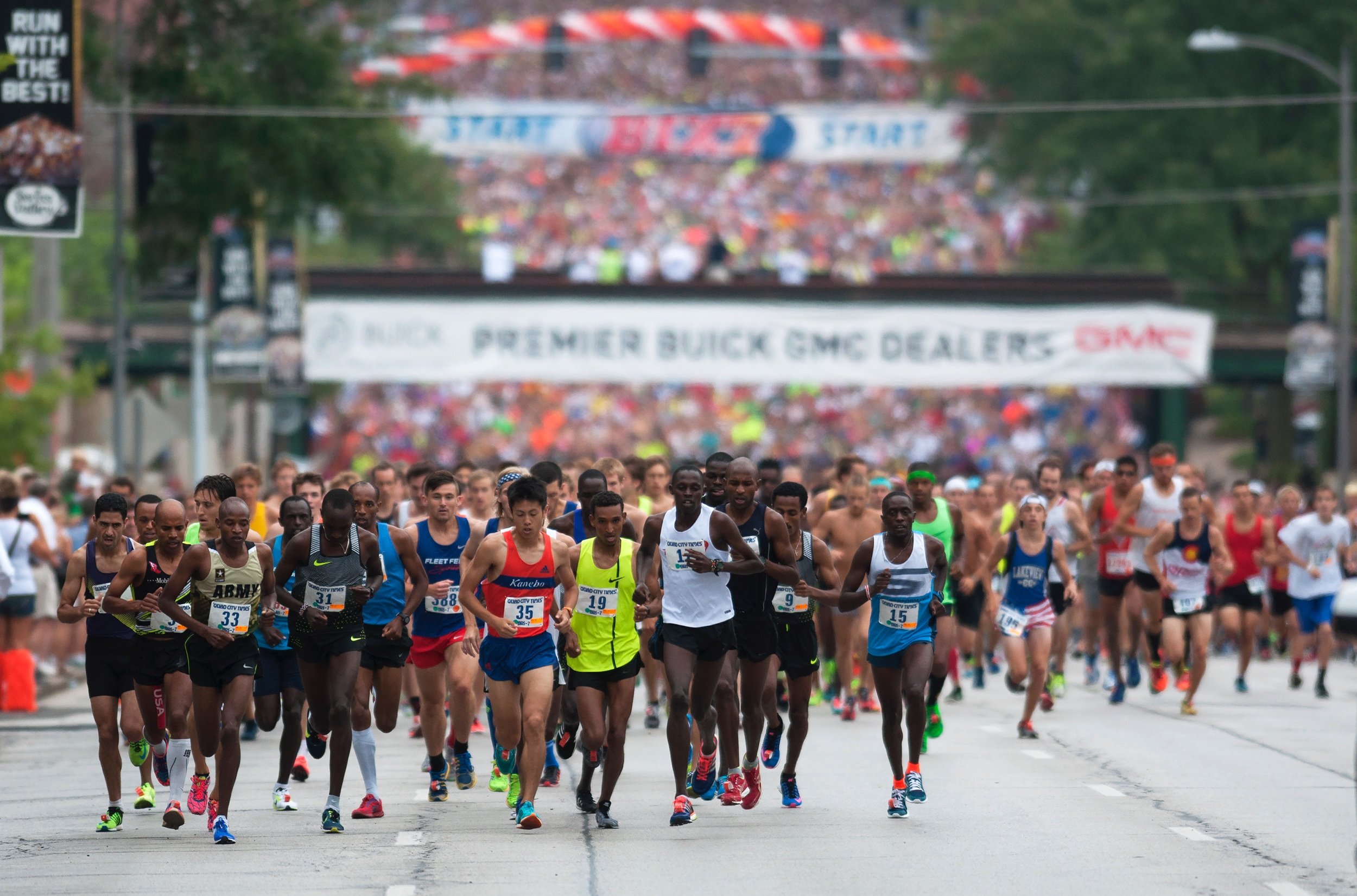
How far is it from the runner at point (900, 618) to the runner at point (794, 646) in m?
0.24

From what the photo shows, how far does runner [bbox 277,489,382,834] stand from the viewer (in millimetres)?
11773

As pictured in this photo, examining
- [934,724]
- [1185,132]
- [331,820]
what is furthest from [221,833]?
[1185,132]

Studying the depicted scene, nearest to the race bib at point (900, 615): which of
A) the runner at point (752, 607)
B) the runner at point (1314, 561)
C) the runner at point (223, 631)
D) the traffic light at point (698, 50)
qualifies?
the runner at point (752, 607)

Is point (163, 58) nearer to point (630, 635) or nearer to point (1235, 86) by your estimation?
point (630, 635)

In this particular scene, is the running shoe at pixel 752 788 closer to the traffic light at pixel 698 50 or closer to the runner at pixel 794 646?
the runner at pixel 794 646

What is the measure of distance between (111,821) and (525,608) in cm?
256

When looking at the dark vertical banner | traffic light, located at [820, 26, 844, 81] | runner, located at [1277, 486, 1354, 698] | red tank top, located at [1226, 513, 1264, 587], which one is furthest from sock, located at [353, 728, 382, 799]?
traffic light, located at [820, 26, 844, 81]

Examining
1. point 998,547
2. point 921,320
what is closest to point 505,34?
point 921,320

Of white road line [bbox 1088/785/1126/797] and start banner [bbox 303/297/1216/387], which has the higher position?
start banner [bbox 303/297/1216/387]

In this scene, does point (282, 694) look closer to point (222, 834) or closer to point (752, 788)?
point (222, 834)

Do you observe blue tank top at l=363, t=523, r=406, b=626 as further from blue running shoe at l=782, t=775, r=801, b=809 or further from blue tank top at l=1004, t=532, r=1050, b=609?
blue tank top at l=1004, t=532, r=1050, b=609

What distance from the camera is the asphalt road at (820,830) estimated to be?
33.7 feet

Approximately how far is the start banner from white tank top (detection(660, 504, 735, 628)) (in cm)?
2306

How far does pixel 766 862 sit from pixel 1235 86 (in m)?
39.5
